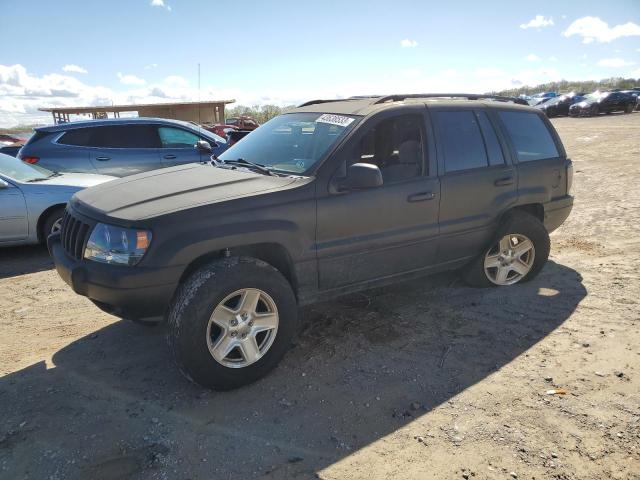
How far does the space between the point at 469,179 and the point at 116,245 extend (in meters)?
2.80

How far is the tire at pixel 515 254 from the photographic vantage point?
447cm

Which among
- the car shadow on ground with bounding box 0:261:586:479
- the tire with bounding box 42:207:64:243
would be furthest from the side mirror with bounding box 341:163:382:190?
the tire with bounding box 42:207:64:243

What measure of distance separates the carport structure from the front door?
24.7m

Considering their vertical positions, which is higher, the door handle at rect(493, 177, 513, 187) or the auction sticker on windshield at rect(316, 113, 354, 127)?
the auction sticker on windshield at rect(316, 113, 354, 127)

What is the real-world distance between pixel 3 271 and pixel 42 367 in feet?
8.98

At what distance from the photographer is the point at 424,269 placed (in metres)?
4.04

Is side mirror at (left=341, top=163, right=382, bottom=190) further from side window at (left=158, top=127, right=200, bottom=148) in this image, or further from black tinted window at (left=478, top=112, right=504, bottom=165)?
side window at (left=158, top=127, right=200, bottom=148)

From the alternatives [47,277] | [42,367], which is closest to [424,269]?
[42,367]

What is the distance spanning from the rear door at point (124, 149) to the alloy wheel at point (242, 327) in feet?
18.2

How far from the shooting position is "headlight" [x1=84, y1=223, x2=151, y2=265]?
9.37 feet

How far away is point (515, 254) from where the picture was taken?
4699 mm

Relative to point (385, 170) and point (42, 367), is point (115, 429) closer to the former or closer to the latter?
point (42, 367)

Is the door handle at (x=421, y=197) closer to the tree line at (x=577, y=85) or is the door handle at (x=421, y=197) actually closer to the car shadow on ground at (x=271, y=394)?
the car shadow on ground at (x=271, y=394)

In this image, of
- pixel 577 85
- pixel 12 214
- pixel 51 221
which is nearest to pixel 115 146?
pixel 51 221
